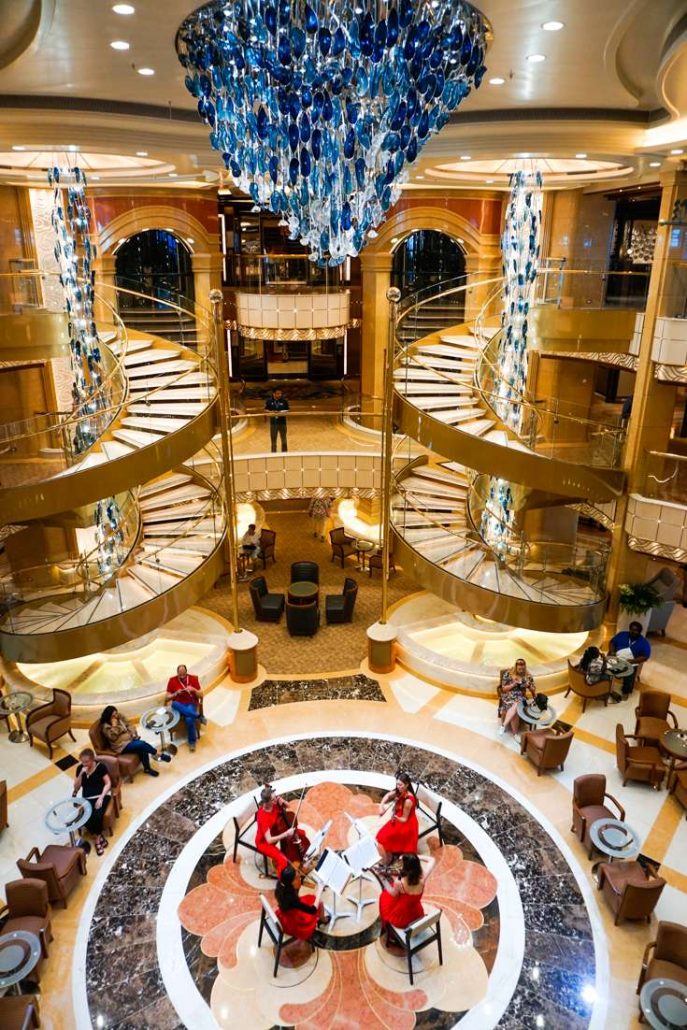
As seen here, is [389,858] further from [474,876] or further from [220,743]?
[220,743]

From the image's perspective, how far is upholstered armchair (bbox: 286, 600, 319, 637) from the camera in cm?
1313

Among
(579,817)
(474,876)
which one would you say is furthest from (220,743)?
(579,817)

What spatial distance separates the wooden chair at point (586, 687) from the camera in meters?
10.7

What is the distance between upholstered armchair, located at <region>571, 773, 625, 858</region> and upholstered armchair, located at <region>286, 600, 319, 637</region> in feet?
19.2

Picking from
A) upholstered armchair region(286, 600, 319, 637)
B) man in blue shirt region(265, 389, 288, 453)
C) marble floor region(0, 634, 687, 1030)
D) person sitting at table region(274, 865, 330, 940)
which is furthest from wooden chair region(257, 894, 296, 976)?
man in blue shirt region(265, 389, 288, 453)

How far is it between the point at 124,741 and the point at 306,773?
2.51 m

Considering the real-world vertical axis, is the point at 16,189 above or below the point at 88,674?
above

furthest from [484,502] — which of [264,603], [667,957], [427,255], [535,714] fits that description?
[427,255]

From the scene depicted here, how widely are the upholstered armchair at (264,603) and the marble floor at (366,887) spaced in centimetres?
257

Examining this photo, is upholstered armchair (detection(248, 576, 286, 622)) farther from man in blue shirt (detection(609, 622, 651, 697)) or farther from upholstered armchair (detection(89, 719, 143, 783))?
man in blue shirt (detection(609, 622, 651, 697))

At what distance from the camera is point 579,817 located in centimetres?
823

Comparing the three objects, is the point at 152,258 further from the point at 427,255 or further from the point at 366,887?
the point at 366,887

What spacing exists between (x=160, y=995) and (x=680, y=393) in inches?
643

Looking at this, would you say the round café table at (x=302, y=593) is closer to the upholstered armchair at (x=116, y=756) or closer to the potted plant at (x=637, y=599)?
the upholstered armchair at (x=116, y=756)
